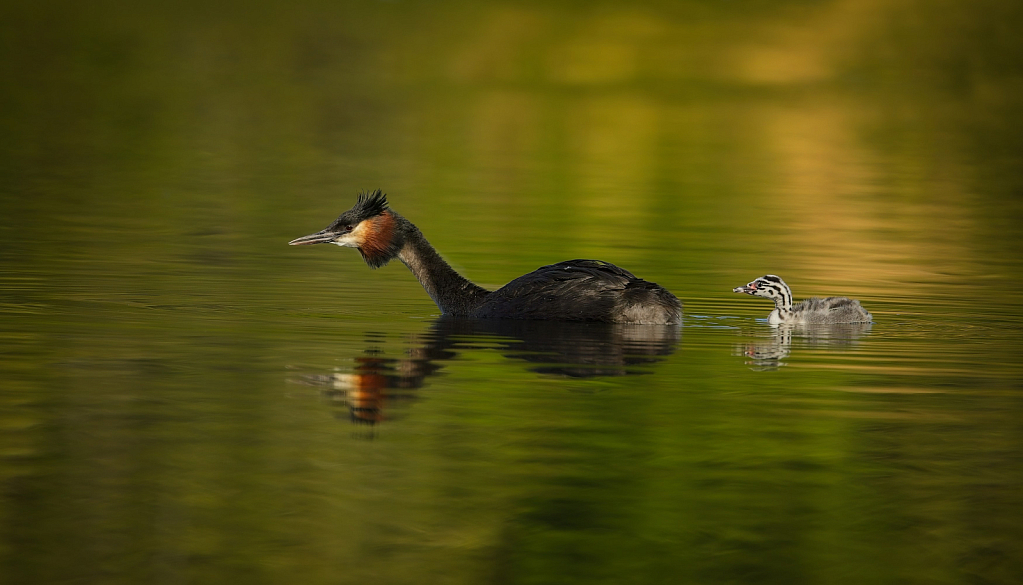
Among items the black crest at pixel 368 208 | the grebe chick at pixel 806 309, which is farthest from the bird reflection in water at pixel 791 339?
the black crest at pixel 368 208

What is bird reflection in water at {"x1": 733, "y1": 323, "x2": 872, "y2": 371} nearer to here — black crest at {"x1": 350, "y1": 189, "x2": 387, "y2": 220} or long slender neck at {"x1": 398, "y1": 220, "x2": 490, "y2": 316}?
long slender neck at {"x1": 398, "y1": 220, "x2": 490, "y2": 316}

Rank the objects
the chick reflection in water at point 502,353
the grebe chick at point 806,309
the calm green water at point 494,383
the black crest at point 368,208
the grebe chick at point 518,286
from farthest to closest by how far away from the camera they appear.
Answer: the black crest at point 368,208 → the grebe chick at point 806,309 → the grebe chick at point 518,286 → the chick reflection in water at point 502,353 → the calm green water at point 494,383

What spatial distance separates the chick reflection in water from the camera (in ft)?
36.2

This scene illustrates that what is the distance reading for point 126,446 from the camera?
9305 millimetres

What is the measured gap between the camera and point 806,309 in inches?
612

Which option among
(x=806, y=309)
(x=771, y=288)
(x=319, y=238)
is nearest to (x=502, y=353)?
(x=319, y=238)

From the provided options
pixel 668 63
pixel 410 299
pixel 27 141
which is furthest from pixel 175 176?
pixel 668 63

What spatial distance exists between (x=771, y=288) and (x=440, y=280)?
304 centimetres

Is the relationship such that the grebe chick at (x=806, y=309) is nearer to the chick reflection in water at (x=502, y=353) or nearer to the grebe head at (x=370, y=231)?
the chick reflection in water at (x=502, y=353)

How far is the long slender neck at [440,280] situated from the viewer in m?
15.6

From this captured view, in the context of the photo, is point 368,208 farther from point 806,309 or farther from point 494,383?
point 494,383

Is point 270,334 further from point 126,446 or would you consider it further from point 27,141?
point 27,141

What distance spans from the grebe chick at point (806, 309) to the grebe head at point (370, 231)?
11.2ft

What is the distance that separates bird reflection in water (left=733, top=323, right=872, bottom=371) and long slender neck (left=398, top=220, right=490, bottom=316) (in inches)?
108
